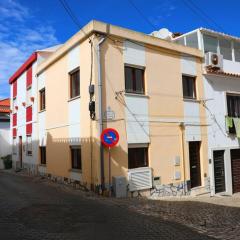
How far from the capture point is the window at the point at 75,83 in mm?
14887

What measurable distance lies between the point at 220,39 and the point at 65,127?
968 cm

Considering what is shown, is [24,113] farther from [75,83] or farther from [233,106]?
[233,106]

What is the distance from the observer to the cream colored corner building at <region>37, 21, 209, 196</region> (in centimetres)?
1347

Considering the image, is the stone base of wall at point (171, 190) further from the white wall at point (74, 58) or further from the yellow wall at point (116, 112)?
the white wall at point (74, 58)

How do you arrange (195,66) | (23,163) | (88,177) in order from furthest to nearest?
(23,163) < (195,66) < (88,177)

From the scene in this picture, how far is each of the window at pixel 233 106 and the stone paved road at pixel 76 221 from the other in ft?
32.7

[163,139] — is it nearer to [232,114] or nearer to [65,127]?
[65,127]

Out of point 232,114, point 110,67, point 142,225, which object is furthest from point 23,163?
point 142,225

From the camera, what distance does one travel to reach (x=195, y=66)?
17234 mm

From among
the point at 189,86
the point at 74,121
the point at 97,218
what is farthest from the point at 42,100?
the point at 97,218

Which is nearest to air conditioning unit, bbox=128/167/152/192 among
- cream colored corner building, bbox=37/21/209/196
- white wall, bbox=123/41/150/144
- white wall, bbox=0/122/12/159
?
cream colored corner building, bbox=37/21/209/196

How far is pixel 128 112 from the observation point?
46.2ft

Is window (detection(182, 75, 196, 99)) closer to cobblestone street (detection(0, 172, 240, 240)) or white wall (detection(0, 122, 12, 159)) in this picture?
cobblestone street (detection(0, 172, 240, 240))

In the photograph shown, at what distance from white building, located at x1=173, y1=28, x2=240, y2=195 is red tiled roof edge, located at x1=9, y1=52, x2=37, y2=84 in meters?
8.46
